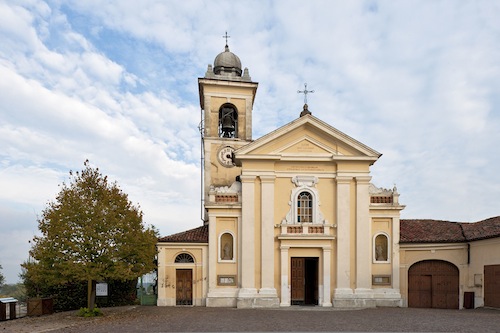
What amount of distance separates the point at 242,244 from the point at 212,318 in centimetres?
550

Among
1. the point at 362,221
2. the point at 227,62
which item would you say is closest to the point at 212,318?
the point at 362,221

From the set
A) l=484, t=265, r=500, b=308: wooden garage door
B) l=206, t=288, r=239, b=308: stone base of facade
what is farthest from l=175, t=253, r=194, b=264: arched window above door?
l=484, t=265, r=500, b=308: wooden garage door

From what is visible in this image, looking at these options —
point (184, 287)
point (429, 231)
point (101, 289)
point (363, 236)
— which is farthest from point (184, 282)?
point (429, 231)

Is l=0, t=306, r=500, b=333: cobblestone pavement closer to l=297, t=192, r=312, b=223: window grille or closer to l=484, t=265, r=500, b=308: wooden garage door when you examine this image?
l=484, t=265, r=500, b=308: wooden garage door

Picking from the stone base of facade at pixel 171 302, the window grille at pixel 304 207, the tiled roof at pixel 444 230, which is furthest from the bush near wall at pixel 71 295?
the tiled roof at pixel 444 230

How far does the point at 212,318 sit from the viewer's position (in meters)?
17.2

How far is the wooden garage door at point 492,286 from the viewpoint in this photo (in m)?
19.8

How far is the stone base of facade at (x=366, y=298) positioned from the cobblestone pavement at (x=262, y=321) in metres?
1.09

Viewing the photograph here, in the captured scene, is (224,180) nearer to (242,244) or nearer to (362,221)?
(242,244)

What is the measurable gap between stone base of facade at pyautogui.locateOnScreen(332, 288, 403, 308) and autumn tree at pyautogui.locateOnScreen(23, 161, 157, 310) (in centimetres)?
998

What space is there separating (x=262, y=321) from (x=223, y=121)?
1537 cm

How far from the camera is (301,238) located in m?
22.1

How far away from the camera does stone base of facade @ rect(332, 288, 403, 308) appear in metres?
21.6

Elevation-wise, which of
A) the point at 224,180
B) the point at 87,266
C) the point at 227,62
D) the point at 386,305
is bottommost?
the point at 386,305
